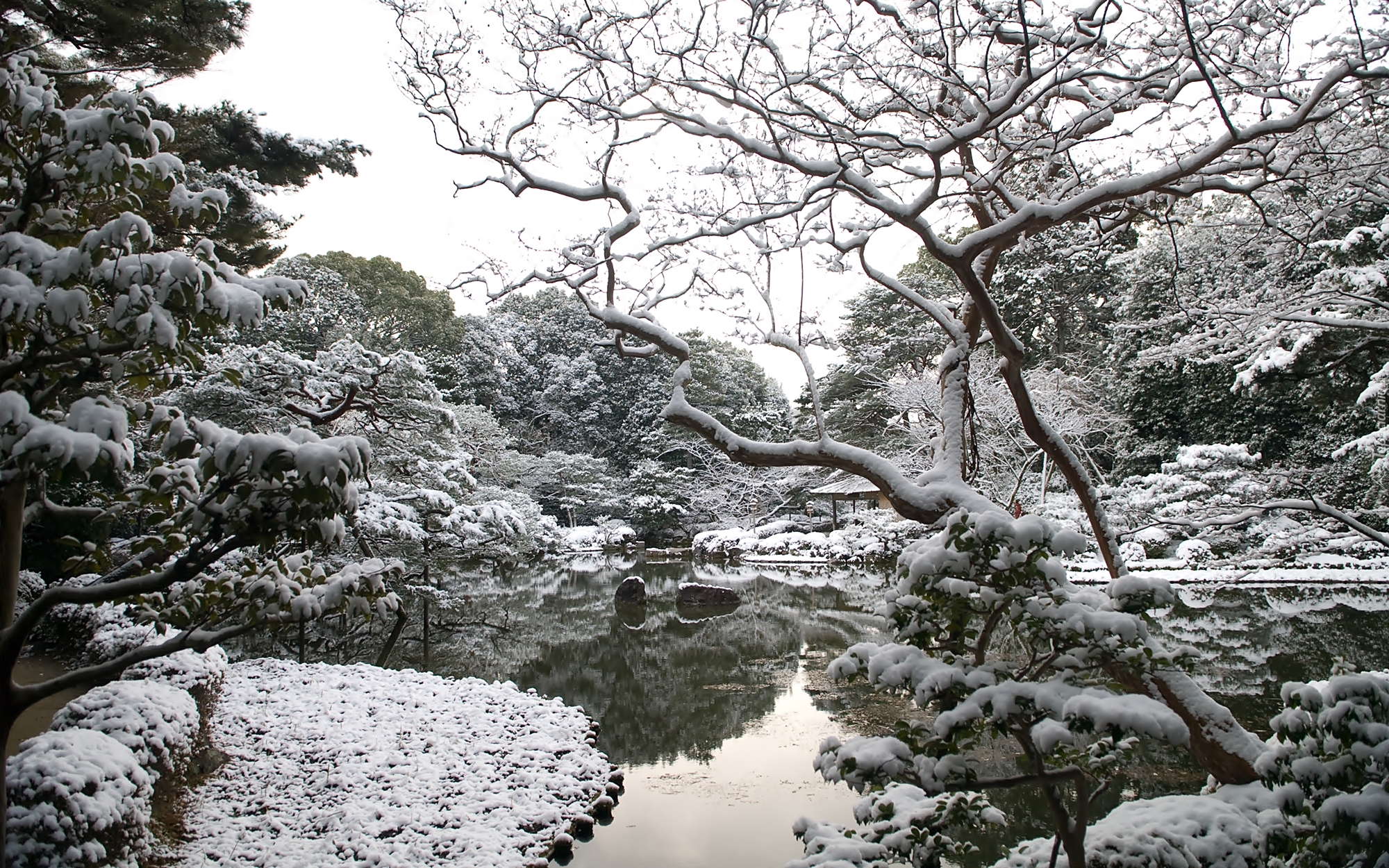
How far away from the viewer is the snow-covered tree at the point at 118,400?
1.62 m

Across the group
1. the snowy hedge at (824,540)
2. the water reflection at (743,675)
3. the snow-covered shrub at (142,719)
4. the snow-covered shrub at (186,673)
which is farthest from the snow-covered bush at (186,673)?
the snowy hedge at (824,540)

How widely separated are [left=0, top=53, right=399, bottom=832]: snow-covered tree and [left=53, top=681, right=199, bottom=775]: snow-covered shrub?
67.8 inches

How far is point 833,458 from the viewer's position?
3.53 metres

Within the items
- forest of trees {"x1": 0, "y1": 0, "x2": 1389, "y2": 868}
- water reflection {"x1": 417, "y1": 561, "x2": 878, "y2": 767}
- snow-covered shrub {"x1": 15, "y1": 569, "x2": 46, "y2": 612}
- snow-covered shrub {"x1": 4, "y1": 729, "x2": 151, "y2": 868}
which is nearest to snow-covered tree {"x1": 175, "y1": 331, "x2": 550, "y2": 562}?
forest of trees {"x1": 0, "y1": 0, "x2": 1389, "y2": 868}

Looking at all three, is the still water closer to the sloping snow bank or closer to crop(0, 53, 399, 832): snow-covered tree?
the sloping snow bank

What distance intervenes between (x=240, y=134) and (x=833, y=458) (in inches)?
216

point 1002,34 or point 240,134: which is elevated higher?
point 240,134

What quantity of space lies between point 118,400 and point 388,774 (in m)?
3.00

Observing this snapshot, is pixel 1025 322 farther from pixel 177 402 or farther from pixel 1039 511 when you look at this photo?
pixel 177 402

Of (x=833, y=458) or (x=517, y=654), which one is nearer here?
(x=833, y=458)

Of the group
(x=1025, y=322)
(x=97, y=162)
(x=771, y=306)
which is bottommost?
(x=97, y=162)

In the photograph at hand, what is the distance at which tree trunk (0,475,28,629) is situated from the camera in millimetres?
1948

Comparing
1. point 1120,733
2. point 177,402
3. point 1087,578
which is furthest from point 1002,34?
point 1087,578

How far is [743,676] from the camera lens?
739 cm
